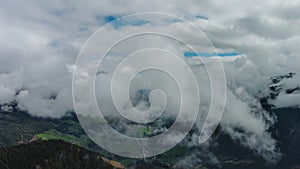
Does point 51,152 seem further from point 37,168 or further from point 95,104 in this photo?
point 95,104

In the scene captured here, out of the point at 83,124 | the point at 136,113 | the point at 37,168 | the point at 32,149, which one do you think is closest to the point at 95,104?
the point at 83,124

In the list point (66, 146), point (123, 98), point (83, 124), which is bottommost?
point (66, 146)

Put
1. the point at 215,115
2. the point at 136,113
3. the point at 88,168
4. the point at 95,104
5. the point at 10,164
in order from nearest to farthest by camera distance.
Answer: the point at 95,104, the point at 215,115, the point at 136,113, the point at 10,164, the point at 88,168

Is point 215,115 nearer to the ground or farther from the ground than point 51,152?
farther from the ground

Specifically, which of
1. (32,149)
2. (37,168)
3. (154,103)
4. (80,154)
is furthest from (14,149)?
(154,103)

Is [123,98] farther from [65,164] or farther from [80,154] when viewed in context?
[80,154]

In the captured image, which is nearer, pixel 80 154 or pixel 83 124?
pixel 83 124

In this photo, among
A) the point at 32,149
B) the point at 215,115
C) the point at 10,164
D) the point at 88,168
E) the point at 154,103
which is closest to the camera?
the point at 215,115
